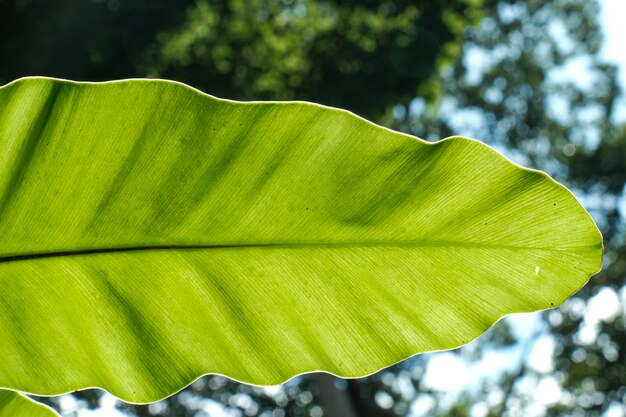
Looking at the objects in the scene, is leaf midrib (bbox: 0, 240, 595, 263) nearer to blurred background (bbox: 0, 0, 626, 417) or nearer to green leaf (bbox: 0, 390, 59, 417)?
green leaf (bbox: 0, 390, 59, 417)

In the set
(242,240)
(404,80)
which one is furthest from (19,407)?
(404,80)

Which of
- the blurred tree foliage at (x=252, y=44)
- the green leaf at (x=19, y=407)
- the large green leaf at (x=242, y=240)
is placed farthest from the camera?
the blurred tree foliage at (x=252, y=44)

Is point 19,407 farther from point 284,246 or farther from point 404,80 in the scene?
point 404,80

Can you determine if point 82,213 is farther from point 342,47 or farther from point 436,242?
point 342,47

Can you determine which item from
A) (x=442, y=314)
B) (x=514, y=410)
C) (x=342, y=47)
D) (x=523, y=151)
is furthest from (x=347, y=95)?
(x=514, y=410)

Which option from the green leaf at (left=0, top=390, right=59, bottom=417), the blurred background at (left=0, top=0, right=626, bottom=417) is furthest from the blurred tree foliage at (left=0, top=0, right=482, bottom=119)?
the green leaf at (left=0, top=390, right=59, bottom=417)

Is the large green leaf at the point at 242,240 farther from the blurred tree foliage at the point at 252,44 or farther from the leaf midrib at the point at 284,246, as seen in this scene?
the blurred tree foliage at the point at 252,44

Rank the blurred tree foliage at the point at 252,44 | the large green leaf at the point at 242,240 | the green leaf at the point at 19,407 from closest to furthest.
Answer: the large green leaf at the point at 242,240 → the green leaf at the point at 19,407 → the blurred tree foliage at the point at 252,44

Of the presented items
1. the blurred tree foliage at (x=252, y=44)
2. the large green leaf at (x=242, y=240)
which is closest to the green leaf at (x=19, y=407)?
the large green leaf at (x=242, y=240)
